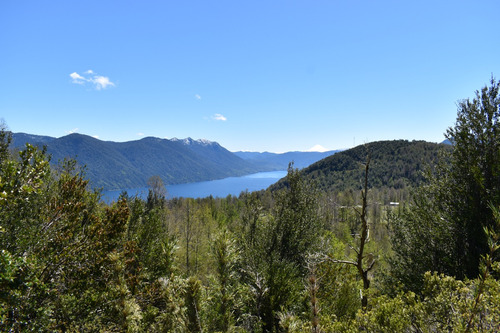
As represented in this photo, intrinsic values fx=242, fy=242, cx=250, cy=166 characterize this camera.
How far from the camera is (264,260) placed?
41.3 ft

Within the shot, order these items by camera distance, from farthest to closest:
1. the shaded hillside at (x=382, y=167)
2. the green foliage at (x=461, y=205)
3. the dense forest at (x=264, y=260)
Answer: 1. the shaded hillside at (x=382, y=167)
2. the green foliage at (x=461, y=205)
3. the dense forest at (x=264, y=260)

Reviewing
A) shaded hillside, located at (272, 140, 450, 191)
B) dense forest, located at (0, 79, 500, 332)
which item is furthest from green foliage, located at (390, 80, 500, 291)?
shaded hillside, located at (272, 140, 450, 191)

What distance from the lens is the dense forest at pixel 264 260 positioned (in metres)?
4.86

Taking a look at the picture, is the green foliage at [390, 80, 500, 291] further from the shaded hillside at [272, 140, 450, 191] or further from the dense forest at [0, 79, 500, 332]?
the shaded hillside at [272, 140, 450, 191]

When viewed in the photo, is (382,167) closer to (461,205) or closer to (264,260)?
(461,205)

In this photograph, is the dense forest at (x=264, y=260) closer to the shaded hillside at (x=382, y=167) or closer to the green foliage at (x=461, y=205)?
the green foliage at (x=461, y=205)

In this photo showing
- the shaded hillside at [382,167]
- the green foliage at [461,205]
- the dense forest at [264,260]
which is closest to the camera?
the dense forest at [264,260]

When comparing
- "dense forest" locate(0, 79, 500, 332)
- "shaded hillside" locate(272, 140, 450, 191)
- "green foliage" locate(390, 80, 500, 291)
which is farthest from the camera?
"shaded hillside" locate(272, 140, 450, 191)

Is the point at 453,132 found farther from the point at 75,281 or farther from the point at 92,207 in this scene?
the point at 92,207

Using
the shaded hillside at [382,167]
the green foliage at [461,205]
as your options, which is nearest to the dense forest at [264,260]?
the green foliage at [461,205]

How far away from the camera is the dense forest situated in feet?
16.0

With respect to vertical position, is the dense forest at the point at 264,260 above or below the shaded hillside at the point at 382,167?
below

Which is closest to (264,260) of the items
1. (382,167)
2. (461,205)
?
(461,205)

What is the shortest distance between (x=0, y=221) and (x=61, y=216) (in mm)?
2173
